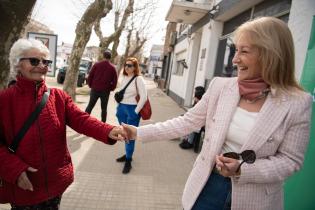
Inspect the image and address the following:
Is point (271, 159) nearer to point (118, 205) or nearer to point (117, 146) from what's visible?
point (118, 205)

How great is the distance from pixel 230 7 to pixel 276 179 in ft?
25.6

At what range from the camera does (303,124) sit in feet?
6.18

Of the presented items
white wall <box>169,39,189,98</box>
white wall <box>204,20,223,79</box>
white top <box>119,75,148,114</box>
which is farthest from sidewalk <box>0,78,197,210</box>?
white wall <box>169,39,189,98</box>

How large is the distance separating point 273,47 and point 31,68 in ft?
5.62

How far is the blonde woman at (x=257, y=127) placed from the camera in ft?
6.17

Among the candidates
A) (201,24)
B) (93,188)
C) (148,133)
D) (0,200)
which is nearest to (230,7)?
(201,24)

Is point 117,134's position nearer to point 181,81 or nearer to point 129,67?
point 129,67

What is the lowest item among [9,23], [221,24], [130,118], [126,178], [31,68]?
[126,178]

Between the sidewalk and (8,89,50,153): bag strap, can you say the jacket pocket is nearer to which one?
(8,89,50,153): bag strap

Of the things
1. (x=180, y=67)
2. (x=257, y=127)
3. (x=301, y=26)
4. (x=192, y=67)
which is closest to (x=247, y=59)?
(x=257, y=127)

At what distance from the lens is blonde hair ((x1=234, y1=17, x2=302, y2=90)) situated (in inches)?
74.4

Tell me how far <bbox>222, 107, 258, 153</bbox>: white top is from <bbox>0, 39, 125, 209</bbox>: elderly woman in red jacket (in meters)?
1.28

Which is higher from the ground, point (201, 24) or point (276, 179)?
point (201, 24)

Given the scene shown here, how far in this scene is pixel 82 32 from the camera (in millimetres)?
11359
